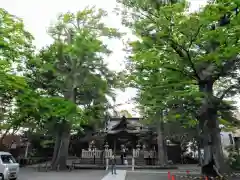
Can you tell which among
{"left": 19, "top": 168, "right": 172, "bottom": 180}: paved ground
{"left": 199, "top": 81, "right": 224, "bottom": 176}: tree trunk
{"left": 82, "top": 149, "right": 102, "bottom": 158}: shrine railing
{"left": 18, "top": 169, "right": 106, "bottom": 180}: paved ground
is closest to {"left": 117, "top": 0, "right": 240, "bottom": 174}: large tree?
{"left": 199, "top": 81, "right": 224, "bottom": 176}: tree trunk

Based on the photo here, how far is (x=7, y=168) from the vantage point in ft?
40.6

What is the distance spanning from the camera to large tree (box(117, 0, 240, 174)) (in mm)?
11133

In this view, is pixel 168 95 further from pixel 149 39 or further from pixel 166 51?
pixel 149 39

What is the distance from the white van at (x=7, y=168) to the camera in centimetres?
1221

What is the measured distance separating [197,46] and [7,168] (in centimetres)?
1297

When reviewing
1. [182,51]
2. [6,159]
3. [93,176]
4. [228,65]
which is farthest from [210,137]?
[6,159]

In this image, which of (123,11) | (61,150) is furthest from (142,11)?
(61,150)

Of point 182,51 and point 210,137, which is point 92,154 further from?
point 182,51

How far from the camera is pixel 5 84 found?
14.8m

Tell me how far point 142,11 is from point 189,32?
462cm

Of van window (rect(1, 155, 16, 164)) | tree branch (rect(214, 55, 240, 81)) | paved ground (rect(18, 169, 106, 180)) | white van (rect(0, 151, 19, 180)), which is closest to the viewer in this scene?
white van (rect(0, 151, 19, 180))

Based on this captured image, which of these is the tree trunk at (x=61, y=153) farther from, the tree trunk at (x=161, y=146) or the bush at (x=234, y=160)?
the bush at (x=234, y=160)

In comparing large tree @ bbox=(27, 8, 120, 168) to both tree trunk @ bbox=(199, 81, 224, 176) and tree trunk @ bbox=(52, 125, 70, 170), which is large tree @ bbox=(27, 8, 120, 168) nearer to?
tree trunk @ bbox=(52, 125, 70, 170)

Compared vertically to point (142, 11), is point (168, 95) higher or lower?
lower
